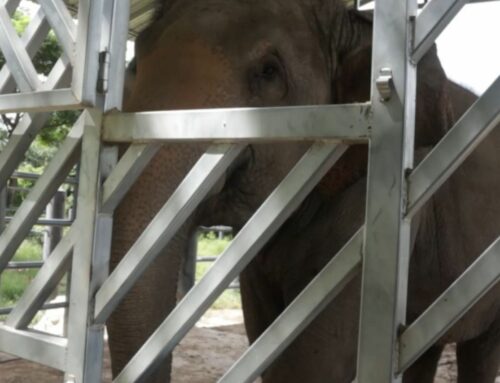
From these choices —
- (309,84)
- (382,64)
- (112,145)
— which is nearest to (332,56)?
(309,84)

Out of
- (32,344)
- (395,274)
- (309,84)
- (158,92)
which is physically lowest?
(32,344)

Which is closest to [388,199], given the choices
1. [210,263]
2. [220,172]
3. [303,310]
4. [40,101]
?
[303,310]

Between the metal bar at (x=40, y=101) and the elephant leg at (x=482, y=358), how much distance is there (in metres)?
3.26

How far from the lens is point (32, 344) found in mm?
1752

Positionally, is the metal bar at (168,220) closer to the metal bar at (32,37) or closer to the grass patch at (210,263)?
the metal bar at (32,37)

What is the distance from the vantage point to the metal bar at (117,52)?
1.66m

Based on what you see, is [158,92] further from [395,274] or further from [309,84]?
[395,274]

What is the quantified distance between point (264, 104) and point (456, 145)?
1.35 meters

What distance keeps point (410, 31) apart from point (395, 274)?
430 millimetres

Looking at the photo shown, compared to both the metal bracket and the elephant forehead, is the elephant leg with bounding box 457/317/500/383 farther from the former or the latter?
the metal bracket

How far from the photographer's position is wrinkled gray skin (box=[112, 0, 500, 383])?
6.13 ft

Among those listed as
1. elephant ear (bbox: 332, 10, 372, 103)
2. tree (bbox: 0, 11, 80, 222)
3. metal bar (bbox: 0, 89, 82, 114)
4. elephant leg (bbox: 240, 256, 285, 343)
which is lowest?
elephant leg (bbox: 240, 256, 285, 343)

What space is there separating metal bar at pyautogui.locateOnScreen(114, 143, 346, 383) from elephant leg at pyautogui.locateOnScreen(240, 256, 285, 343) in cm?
161

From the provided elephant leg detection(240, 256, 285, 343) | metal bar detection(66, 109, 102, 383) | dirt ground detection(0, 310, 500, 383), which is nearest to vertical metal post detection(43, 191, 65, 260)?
dirt ground detection(0, 310, 500, 383)
